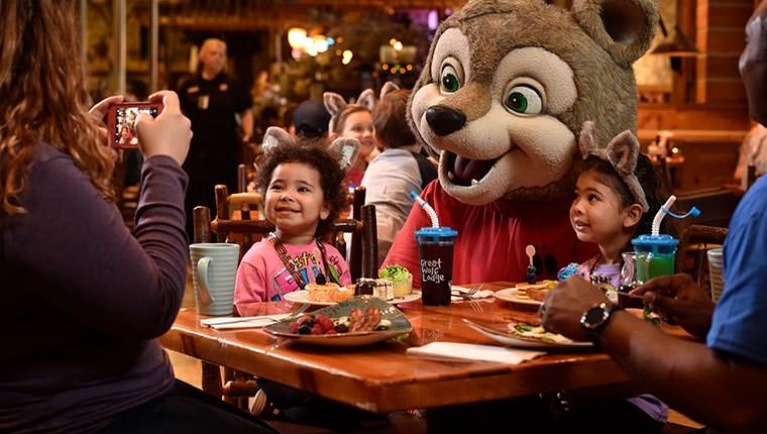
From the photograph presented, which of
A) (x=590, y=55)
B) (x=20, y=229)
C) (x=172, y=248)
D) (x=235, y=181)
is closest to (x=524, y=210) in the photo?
(x=590, y=55)

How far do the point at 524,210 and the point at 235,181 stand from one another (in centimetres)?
611

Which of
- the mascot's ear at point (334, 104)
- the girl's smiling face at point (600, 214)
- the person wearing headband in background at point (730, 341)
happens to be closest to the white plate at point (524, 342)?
the person wearing headband in background at point (730, 341)

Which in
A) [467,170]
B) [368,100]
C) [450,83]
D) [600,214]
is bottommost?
[600,214]

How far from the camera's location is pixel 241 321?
2.41m

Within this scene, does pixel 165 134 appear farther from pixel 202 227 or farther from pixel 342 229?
pixel 342 229

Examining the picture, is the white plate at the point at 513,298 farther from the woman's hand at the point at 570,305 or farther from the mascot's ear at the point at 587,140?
the mascot's ear at the point at 587,140

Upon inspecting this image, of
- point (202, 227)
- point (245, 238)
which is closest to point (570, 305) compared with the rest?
point (202, 227)

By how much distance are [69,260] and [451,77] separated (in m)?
1.98

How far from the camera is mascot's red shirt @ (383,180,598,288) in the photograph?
11.1ft

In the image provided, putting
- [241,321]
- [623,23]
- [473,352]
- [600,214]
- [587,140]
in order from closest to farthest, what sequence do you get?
[473,352] < [241,321] < [600,214] < [587,140] < [623,23]

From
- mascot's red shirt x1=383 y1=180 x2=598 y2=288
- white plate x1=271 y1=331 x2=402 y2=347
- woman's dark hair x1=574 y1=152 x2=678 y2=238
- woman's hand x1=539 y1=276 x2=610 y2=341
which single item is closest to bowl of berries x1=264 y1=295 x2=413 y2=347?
Answer: white plate x1=271 y1=331 x2=402 y2=347

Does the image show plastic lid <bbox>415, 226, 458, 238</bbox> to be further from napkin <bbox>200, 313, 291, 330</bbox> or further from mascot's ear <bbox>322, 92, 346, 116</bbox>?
mascot's ear <bbox>322, 92, 346, 116</bbox>

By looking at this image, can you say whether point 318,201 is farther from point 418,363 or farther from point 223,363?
point 418,363

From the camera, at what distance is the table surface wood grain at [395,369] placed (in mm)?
1816
